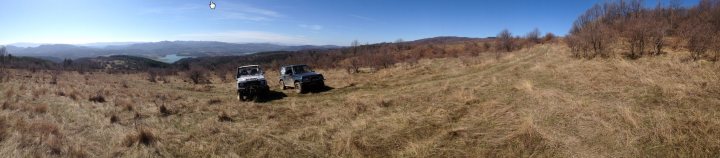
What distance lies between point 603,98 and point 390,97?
6.48 m

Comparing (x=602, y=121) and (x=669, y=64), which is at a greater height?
(x=669, y=64)

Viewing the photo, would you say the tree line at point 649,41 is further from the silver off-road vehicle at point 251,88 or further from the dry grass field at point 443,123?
the silver off-road vehicle at point 251,88

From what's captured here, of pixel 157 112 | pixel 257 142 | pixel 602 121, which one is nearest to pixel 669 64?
pixel 602 121

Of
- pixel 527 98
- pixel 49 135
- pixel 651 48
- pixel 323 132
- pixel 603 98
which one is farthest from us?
pixel 651 48

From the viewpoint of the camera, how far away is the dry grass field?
6.73 metres

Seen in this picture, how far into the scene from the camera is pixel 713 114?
706cm

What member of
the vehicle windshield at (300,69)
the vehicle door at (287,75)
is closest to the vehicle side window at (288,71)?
the vehicle door at (287,75)

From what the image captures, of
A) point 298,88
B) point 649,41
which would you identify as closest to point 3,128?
point 298,88

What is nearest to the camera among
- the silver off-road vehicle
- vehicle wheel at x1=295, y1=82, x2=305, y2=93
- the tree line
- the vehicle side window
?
the tree line

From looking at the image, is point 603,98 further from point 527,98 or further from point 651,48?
point 651,48

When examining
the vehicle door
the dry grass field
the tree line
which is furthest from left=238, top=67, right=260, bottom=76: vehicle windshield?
the tree line

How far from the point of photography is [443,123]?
902 centimetres

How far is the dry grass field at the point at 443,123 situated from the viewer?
6730 millimetres

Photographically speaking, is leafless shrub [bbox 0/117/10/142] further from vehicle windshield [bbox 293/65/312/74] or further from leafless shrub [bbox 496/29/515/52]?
leafless shrub [bbox 496/29/515/52]
